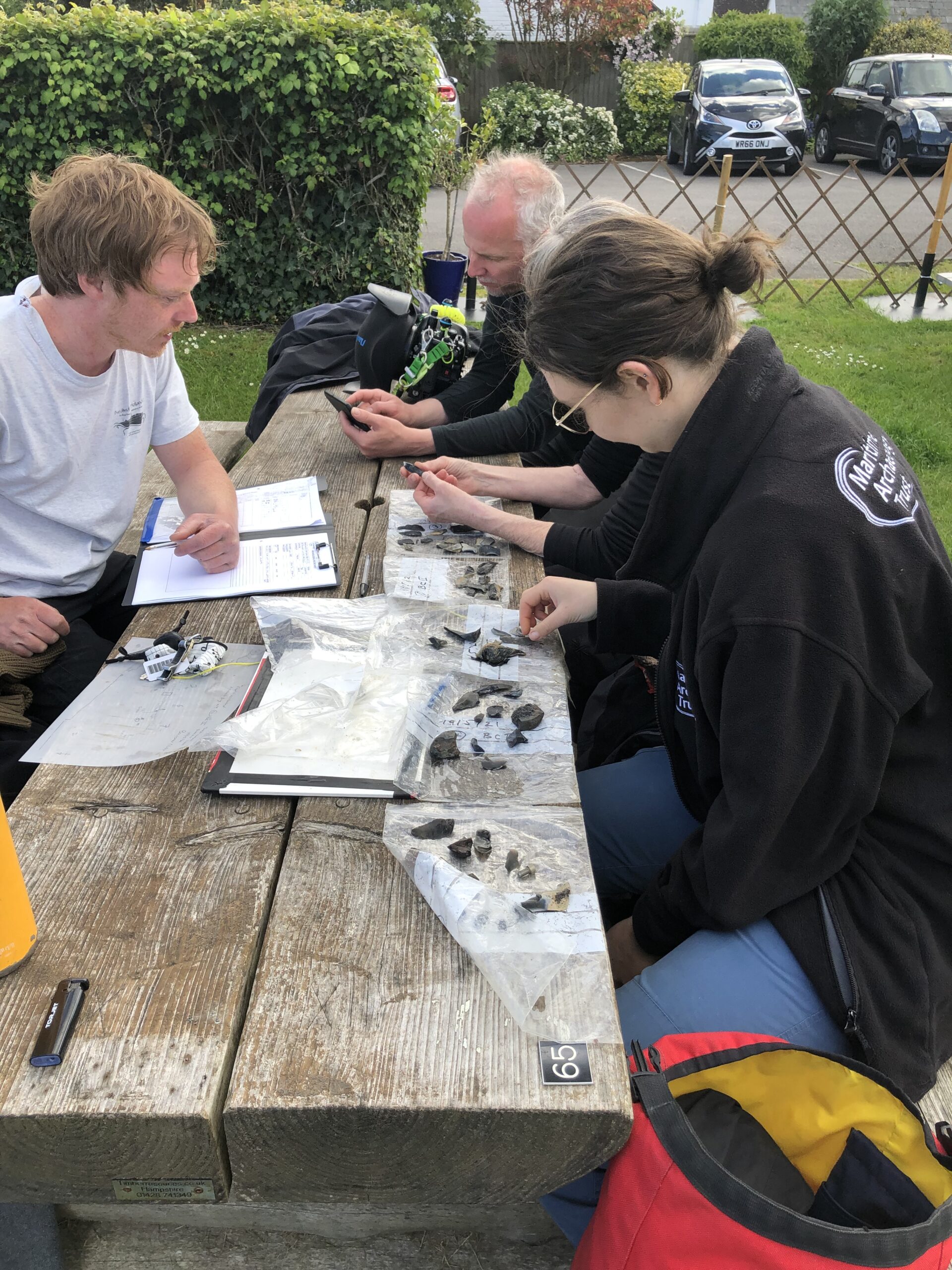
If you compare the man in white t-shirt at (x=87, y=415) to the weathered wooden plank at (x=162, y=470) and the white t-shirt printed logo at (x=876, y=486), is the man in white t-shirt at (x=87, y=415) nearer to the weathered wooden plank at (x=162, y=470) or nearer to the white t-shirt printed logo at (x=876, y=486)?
the weathered wooden plank at (x=162, y=470)

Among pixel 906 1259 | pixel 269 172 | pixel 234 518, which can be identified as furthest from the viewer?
pixel 269 172

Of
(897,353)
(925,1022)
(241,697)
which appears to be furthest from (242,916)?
(897,353)

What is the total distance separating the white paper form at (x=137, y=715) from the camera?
1507mm

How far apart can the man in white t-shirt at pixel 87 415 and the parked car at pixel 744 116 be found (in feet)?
45.5

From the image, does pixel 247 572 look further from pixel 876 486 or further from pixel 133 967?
pixel 876 486

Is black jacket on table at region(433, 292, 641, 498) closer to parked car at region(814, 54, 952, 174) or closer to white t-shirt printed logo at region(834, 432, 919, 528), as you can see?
white t-shirt printed logo at region(834, 432, 919, 528)

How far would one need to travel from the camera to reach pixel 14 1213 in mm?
1386

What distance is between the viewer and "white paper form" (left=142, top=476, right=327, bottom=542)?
235cm

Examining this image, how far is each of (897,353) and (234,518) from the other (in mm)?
5820

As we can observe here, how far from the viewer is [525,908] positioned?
120 centimetres

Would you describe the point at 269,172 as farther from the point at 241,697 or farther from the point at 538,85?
the point at 538,85

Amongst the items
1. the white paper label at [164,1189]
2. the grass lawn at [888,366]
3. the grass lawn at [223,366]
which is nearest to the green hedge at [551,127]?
the grass lawn at [888,366]

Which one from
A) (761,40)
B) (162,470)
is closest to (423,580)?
(162,470)

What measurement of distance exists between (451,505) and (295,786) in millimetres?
1028
